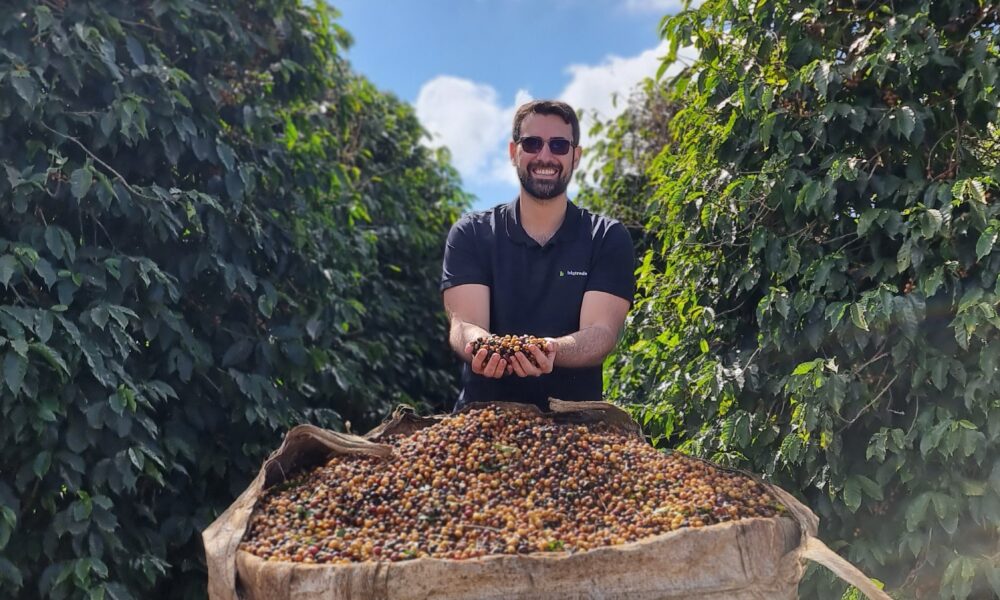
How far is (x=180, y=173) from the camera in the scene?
3.92 metres

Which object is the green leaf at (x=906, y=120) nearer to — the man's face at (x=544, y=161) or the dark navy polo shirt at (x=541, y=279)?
the dark navy polo shirt at (x=541, y=279)

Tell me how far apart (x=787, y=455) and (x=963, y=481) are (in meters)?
0.51

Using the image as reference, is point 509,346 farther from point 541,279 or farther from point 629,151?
point 629,151

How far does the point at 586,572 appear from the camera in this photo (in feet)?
5.43

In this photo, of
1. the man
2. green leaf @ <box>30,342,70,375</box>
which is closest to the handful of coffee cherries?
the man

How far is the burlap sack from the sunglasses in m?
1.16

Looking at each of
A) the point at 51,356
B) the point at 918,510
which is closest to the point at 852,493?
the point at 918,510

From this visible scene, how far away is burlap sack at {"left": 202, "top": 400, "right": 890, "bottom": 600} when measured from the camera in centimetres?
164

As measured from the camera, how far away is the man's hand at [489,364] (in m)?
2.21

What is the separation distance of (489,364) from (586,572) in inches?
Result: 26.7

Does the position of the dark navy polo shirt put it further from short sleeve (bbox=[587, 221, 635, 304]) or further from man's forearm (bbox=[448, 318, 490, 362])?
man's forearm (bbox=[448, 318, 490, 362])

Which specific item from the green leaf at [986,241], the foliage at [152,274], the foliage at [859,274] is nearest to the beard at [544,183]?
the foliage at [859,274]

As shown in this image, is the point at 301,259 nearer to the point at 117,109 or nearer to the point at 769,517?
the point at 117,109

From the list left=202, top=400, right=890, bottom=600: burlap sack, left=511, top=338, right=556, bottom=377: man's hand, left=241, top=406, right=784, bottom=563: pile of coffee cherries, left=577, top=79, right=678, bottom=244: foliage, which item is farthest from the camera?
left=577, top=79, right=678, bottom=244: foliage
